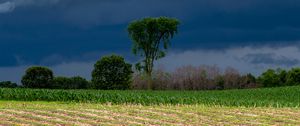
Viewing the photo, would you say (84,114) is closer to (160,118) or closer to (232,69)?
(160,118)

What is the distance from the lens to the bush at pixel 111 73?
45.8 meters

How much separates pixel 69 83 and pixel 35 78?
4.30 meters

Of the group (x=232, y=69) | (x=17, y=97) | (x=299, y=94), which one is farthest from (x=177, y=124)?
(x=232, y=69)

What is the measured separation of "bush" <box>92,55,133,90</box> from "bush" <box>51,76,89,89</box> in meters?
2.86

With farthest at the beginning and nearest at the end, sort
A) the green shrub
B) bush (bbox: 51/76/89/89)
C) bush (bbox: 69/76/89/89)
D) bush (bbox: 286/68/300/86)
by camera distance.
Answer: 1. bush (bbox: 286/68/300/86)
2. bush (bbox: 69/76/89/89)
3. bush (bbox: 51/76/89/89)
4. the green shrub

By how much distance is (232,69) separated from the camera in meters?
53.2

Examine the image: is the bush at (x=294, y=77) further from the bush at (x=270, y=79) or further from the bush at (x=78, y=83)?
the bush at (x=78, y=83)

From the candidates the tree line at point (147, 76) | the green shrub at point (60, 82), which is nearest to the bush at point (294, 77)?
the tree line at point (147, 76)

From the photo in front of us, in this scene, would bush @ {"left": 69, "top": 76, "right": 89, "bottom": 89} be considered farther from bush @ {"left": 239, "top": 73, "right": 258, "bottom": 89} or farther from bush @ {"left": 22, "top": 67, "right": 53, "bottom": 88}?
bush @ {"left": 239, "top": 73, "right": 258, "bottom": 89}

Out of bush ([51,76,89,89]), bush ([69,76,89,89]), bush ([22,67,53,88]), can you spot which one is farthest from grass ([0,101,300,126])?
bush ([69,76,89,89])

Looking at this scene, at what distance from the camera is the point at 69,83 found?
47.7 meters

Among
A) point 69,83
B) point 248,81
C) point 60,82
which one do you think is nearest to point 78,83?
point 69,83

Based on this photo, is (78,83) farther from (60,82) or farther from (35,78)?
(35,78)

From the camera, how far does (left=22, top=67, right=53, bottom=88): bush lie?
44125mm
